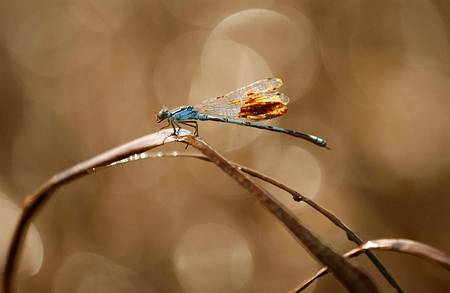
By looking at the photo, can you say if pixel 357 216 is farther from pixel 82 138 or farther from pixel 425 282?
pixel 82 138

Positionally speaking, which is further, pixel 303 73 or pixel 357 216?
pixel 303 73

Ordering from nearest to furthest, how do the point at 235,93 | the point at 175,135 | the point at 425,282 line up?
1. the point at 175,135
2. the point at 235,93
3. the point at 425,282

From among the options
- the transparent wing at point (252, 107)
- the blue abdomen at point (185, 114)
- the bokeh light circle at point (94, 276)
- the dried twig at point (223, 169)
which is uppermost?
the bokeh light circle at point (94, 276)

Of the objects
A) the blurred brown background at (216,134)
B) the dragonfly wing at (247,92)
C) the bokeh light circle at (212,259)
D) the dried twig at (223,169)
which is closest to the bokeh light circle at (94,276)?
the blurred brown background at (216,134)

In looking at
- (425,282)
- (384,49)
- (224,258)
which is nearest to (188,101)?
(224,258)

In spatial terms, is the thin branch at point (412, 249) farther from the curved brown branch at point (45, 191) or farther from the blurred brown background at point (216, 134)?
the blurred brown background at point (216, 134)

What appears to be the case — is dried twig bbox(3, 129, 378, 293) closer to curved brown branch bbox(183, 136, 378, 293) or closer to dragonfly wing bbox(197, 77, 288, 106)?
curved brown branch bbox(183, 136, 378, 293)
